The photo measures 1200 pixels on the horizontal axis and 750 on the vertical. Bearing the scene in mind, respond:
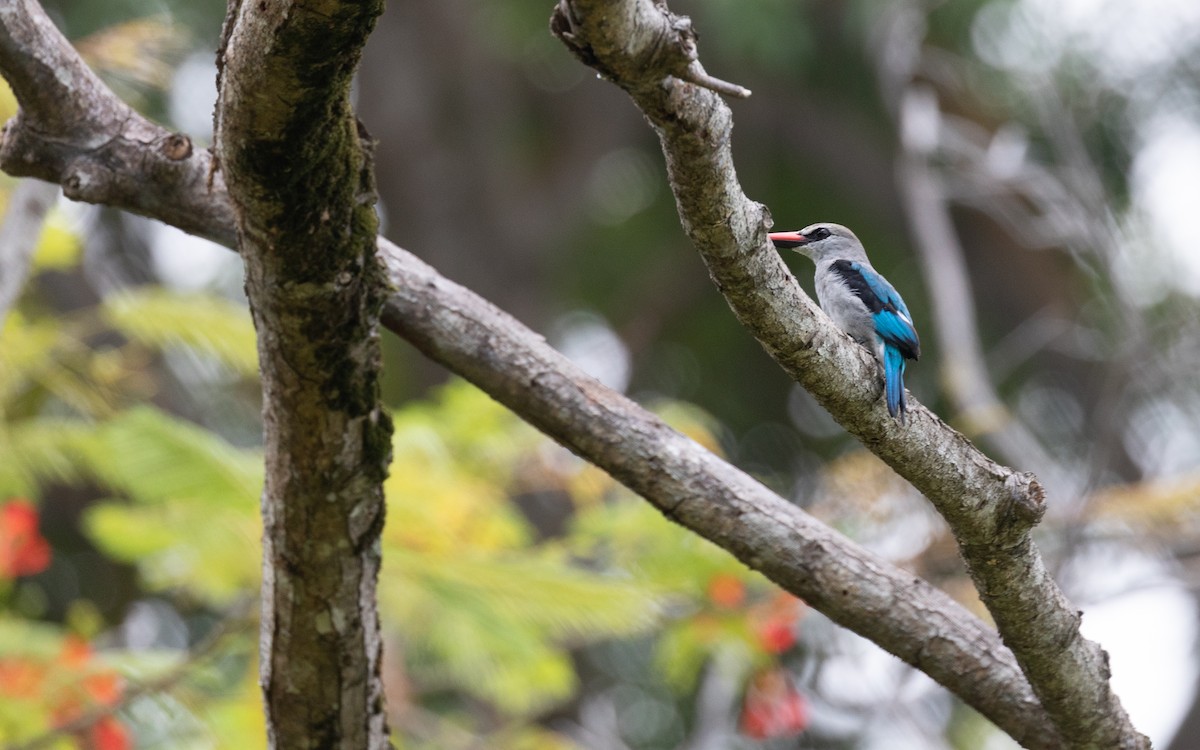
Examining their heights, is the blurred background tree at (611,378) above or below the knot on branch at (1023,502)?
above

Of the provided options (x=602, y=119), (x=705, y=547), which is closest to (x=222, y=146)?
(x=705, y=547)

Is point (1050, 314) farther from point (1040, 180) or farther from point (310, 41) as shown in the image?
point (310, 41)

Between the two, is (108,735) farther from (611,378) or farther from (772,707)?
(611,378)

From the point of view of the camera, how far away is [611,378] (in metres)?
11.5

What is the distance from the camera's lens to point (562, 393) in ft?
11.5

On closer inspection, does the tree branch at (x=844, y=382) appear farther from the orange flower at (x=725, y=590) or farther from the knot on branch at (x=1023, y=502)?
the orange flower at (x=725, y=590)

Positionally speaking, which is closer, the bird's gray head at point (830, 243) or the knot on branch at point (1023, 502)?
the knot on branch at point (1023, 502)

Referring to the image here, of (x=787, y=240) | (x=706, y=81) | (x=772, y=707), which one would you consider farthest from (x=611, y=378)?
(x=706, y=81)

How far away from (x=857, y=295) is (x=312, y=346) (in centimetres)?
168

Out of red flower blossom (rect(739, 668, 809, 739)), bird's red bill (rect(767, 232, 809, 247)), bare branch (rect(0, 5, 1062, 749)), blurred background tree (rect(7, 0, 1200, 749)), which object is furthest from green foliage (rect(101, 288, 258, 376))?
red flower blossom (rect(739, 668, 809, 739))

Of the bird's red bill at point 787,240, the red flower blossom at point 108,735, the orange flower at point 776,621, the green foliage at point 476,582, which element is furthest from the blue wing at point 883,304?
the red flower blossom at point 108,735

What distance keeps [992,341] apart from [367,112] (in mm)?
7023

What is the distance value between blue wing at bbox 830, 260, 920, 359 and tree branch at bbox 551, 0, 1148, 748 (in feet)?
2.09

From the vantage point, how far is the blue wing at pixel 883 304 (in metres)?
3.55
